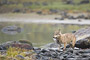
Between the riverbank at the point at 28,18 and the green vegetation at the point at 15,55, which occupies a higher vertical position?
the green vegetation at the point at 15,55

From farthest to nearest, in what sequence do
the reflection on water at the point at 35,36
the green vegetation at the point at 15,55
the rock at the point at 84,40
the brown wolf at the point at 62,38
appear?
the reflection on water at the point at 35,36 → the rock at the point at 84,40 → the brown wolf at the point at 62,38 → the green vegetation at the point at 15,55

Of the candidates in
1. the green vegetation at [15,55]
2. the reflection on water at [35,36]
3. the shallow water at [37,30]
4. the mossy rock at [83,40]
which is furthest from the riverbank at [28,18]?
the green vegetation at [15,55]

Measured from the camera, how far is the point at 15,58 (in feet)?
52.7

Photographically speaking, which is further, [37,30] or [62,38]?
[37,30]

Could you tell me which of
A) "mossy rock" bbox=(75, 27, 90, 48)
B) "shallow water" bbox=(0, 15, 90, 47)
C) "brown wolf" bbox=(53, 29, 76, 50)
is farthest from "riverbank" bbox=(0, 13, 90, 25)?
"brown wolf" bbox=(53, 29, 76, 50)

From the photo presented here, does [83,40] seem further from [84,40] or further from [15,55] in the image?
[15,55]

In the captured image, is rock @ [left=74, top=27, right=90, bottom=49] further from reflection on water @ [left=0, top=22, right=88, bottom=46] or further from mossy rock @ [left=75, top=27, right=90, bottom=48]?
reflection on water @ [left=0, top=22, right=88, bottom=46]

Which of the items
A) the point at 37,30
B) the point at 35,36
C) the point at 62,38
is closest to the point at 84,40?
the point at 62,38

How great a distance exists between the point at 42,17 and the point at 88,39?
1717 inches

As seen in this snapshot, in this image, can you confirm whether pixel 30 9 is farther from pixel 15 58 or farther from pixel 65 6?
pixel 15 58

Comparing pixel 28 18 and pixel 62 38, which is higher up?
pixel 62 38

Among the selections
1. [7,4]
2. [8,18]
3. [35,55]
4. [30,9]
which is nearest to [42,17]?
[8,18]

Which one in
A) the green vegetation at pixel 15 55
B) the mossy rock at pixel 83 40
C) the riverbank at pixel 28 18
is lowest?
the riverbank at pixel 28 18

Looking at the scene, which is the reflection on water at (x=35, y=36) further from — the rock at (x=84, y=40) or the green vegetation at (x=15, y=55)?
the green vegetation at (x=15, y=55)
